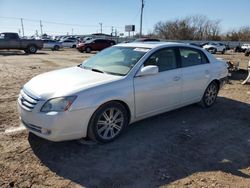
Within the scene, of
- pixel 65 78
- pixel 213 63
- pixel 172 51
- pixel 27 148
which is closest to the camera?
pixel 27 148

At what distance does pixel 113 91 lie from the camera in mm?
4277

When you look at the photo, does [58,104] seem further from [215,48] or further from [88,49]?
[215,48]

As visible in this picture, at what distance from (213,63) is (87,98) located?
12.1 feet

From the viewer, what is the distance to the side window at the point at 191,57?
573 cm

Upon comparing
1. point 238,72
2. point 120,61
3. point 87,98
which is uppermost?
point 120,61

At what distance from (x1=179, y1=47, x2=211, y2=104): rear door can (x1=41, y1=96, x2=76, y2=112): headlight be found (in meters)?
2.58

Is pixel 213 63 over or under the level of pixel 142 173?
over

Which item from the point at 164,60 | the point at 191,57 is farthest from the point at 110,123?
the point at 191,57

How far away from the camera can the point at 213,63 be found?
257 inches

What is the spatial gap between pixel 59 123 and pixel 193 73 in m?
3.16

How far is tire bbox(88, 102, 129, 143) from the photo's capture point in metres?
4.21

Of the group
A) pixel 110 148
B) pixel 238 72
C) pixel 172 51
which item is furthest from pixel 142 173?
pixel 238 72

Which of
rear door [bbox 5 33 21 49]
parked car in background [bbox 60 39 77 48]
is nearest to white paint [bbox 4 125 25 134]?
rear door [bbox 5 33 21 49]

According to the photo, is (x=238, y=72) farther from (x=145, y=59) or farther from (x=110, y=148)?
(x=110, y=148)
